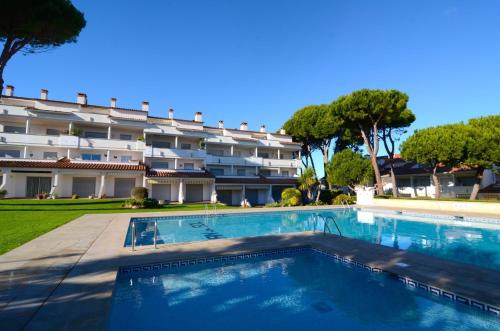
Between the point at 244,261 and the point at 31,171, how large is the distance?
2872 cm

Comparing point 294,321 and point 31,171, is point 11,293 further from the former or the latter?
point 31,171

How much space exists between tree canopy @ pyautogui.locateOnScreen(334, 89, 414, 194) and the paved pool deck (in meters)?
28.9

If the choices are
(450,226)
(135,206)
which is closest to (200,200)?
(135,206)

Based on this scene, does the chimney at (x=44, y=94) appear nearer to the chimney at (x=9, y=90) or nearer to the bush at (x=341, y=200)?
the chimney at (x=9, y=90)

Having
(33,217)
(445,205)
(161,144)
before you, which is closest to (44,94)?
(161,144)

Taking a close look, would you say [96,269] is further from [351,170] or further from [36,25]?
[351,170]

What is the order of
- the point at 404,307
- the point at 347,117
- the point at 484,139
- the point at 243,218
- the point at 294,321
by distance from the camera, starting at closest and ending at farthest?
the point at 294,321, the point at 404,307, the point at 243,218, the point at 484,139, the point at 347,117

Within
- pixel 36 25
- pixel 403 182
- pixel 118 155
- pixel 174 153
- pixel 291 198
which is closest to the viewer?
pixel 36 25

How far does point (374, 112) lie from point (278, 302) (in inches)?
1406

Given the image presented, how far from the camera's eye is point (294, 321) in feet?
18.8

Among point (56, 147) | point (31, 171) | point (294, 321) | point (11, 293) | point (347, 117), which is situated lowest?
point (294, 321)

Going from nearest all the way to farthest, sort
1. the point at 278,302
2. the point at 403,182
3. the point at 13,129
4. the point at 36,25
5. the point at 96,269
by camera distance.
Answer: the point at 278,302, the point at 96,269, the point at 36,25, the point at 13,129, the point at 403,182

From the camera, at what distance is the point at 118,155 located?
34.2 metres

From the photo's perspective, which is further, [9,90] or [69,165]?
[9,90]
